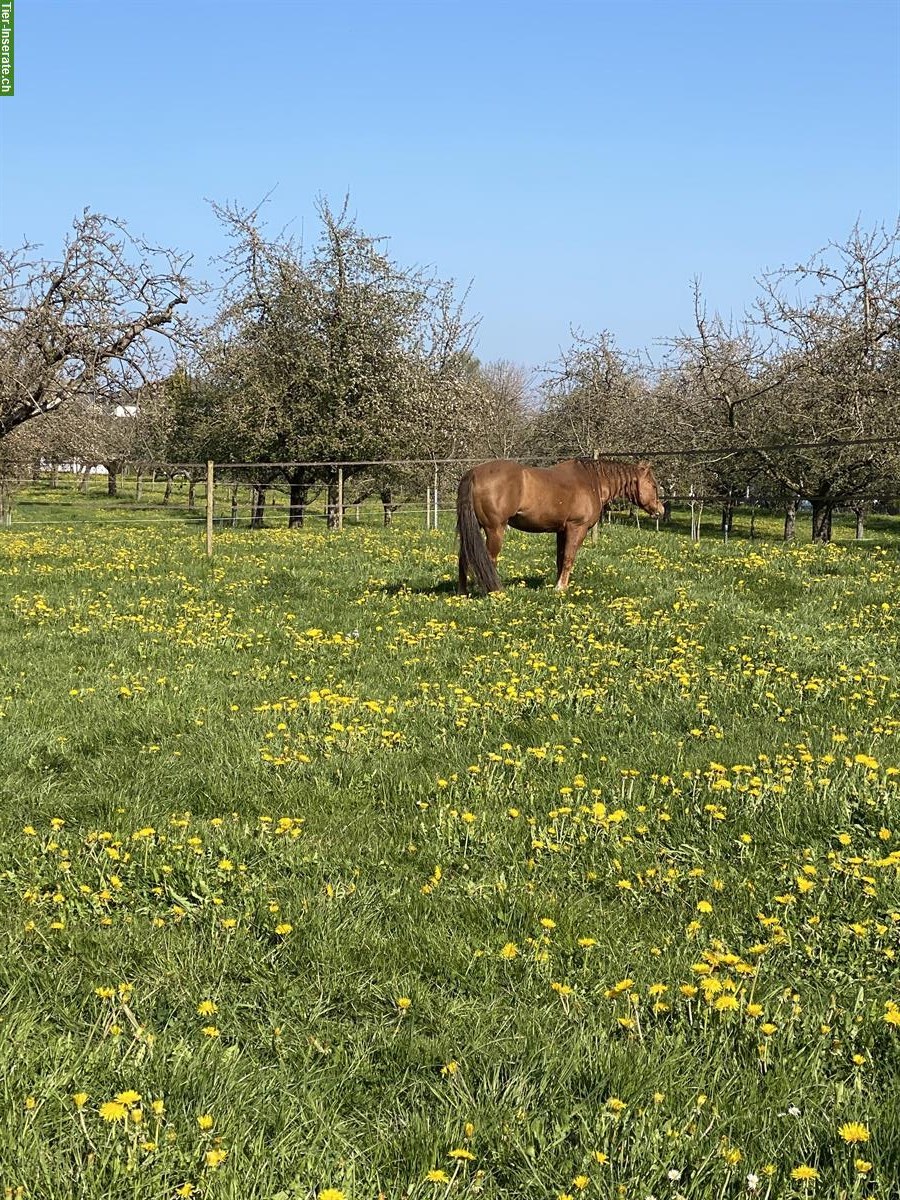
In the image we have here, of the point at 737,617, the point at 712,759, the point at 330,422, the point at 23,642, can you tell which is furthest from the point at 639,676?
the point at 330,422

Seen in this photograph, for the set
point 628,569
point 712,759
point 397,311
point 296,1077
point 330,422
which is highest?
point 397,311

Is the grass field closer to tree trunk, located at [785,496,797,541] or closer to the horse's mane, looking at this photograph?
the horse's mane

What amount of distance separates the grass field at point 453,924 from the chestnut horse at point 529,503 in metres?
3.07

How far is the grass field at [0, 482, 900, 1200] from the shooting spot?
2.54 m

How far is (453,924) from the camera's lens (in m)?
3.87

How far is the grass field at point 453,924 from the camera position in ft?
8.32

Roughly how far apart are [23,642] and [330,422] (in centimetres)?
1935

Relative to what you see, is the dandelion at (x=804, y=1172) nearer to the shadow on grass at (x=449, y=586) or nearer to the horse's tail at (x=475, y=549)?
the horse's tail at (x=475, y=549)

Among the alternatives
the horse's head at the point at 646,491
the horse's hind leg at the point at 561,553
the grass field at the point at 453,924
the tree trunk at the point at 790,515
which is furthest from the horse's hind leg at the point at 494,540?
the tree trunk at the point at 790,515

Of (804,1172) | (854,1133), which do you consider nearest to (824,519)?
(854,1133)

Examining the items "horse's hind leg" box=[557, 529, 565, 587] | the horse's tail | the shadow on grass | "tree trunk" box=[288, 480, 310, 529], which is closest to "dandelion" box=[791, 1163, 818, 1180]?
the horse's tail

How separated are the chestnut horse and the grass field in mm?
3075

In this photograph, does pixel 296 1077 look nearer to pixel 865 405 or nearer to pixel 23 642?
pixel 23 642

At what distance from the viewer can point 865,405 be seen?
22.1 m
